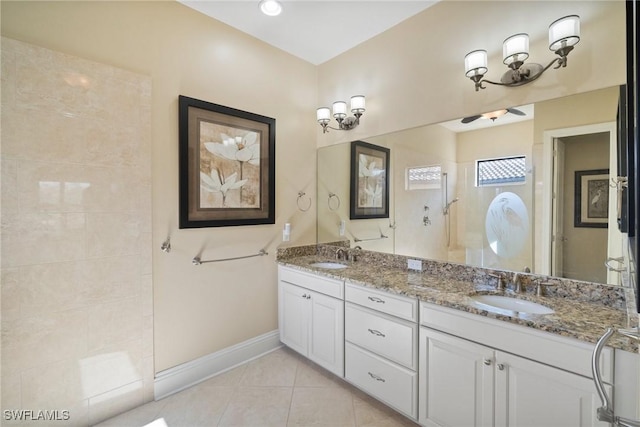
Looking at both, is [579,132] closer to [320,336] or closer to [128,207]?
[320,336]

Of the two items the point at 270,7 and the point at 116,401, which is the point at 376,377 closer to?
the point at 116,401

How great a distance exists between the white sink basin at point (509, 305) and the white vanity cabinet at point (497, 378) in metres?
0.18

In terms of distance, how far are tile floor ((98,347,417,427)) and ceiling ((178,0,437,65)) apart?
2861 millimetres

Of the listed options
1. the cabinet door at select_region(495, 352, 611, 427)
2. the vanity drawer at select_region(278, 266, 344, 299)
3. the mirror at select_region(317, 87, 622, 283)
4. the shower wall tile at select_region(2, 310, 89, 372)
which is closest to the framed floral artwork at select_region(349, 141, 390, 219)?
the mirror at select_region(317, 87, 622, 283)

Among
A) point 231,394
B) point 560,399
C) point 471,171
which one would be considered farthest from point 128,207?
point 560,399

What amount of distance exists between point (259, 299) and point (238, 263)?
0.41 meters

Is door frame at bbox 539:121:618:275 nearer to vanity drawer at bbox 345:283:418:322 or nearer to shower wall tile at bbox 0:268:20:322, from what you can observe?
vanity drawer at bbox 345:283:418:322

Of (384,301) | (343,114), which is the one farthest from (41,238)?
(343,114)

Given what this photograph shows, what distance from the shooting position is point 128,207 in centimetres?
187

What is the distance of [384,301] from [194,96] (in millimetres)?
2031

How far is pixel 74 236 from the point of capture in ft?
5.53

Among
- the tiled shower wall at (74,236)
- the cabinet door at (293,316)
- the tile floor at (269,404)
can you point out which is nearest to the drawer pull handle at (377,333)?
the tile floor at (269,404)

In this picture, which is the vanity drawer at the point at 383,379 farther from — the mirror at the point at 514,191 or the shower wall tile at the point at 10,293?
the shower wall tile at the point at 10,293

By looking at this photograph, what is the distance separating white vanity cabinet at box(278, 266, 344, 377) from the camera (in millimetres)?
2119
